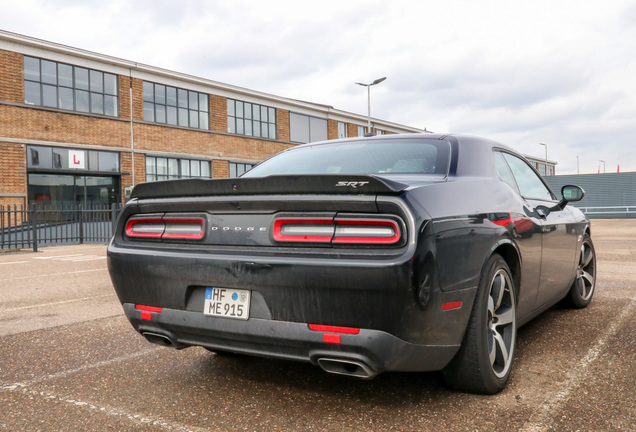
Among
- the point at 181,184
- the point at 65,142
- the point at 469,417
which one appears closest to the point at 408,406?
the point at 469,417

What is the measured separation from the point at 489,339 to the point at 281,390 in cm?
115

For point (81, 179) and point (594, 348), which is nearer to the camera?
point (594, 348)

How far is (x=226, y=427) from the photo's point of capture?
2525 millimetres

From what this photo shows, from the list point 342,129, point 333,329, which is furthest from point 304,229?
point 342,129

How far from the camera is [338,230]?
246 centimetres

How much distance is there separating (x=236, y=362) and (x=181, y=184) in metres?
1.33

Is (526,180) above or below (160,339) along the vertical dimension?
above

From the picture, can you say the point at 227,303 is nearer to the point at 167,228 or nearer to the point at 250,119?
the point at 167,228

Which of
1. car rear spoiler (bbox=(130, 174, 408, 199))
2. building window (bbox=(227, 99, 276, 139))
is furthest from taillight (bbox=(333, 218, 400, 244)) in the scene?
building window (bbox=(227, 99, 276, 139))

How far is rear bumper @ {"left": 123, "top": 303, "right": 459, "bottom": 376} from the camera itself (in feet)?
7.73

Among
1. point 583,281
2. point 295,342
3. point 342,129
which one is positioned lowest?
point 583,281

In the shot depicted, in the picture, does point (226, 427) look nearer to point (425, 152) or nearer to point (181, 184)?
point (181, 184)

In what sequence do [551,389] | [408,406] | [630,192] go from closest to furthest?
[408,406], [551,389], [630,192]

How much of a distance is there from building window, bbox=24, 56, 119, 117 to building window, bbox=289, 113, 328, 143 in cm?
1279
